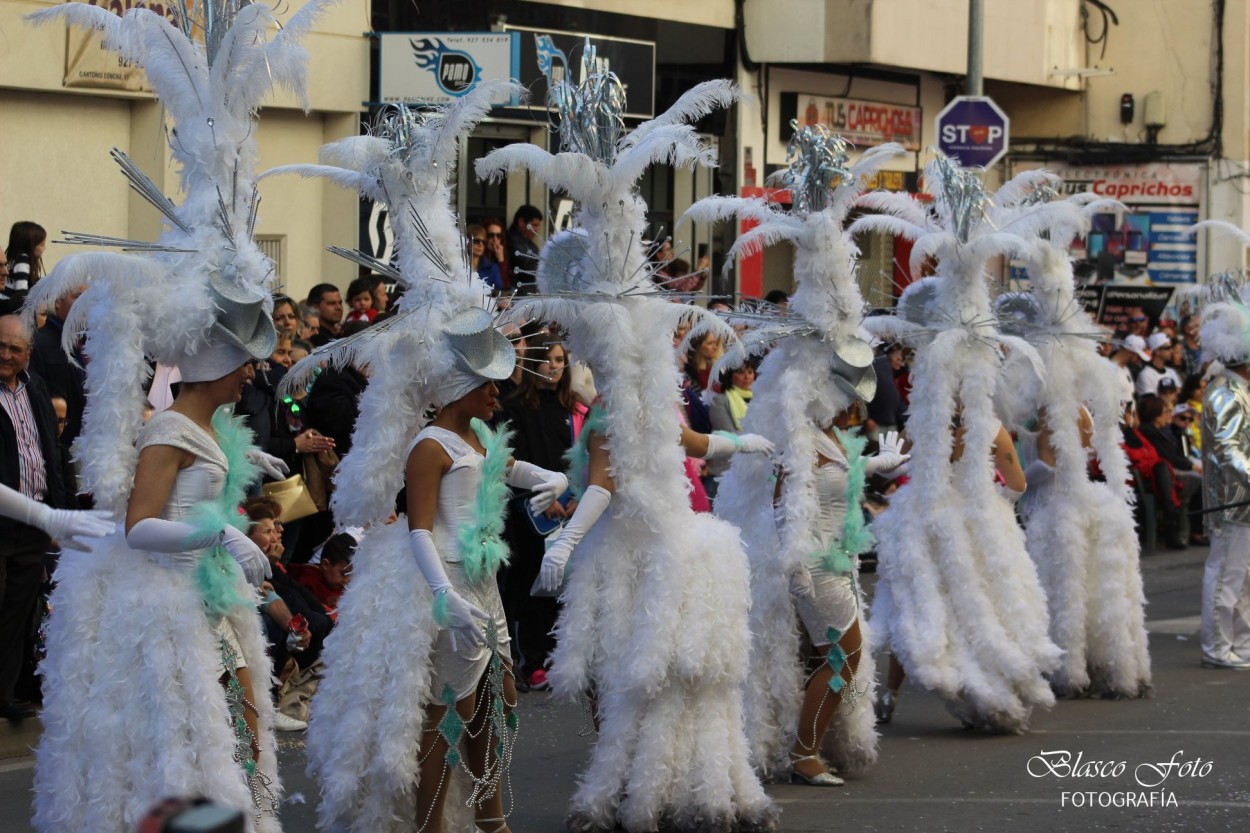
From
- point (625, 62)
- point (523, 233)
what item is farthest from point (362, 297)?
point (625, 62)

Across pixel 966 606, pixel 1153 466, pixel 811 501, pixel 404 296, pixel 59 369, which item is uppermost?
pixel 404 296

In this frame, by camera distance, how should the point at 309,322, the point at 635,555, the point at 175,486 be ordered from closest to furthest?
the point at 175,486
the point at 635,555
the point at 309,322

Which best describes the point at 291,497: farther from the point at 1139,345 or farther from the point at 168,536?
the point at 1139,345

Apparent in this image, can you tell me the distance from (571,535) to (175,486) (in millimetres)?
1646

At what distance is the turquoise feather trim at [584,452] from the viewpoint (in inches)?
275

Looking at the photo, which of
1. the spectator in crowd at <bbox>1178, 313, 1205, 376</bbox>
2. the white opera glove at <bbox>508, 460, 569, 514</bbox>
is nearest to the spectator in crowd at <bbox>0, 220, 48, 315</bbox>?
the white opera glove at <bbox>508, 460, 569, 514</bbox>

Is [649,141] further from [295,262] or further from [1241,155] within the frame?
[1241,155]

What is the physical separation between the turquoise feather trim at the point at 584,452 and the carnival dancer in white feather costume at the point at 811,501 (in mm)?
1045

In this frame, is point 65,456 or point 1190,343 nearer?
point 65,456

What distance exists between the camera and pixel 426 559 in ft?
19.8

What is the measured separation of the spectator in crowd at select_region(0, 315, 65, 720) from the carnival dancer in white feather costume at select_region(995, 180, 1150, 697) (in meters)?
4.97

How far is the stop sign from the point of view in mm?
15281

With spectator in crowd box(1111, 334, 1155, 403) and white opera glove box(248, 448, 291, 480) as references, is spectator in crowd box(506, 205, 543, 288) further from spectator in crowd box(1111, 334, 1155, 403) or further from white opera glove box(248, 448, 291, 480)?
white opera glove box(248, 448, 291, 480)

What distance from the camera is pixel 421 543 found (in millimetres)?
6027
